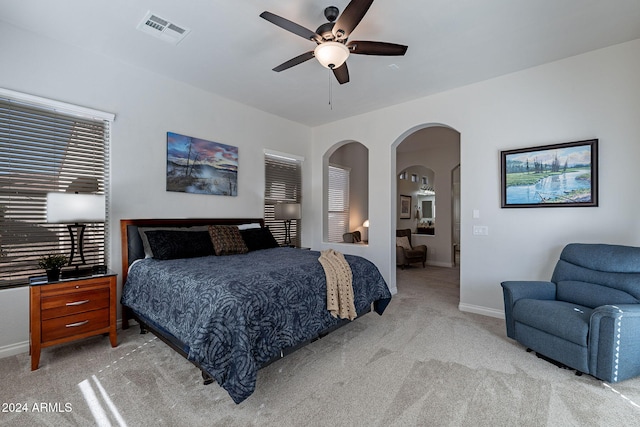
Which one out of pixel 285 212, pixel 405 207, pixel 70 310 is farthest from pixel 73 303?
pixel 405 207

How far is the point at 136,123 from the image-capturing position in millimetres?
3596

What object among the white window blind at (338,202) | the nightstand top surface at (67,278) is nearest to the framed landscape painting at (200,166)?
the nightstand top surface at (67,278)

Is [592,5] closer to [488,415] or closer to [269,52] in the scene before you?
[269,52]

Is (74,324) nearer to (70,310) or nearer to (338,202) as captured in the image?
(70,310)

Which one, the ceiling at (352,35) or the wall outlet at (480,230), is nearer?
the ceiling at (352,35)

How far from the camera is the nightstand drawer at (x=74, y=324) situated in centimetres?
254

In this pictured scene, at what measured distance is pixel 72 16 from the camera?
2.66m

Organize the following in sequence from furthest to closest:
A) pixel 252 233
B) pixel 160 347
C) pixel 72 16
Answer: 1. pixel 252 233
2. pixel 160 347
3. pixel 72 16

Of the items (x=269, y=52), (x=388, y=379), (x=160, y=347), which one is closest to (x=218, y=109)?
(x=269, y=52)

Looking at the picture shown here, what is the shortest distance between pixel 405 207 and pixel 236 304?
7.67 m

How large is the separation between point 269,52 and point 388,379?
11.0 ft

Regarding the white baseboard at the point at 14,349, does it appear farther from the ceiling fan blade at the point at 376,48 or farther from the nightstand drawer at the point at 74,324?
the ceiling fan blade at the point at 376,48

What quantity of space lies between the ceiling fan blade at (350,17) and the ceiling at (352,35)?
31 centimetres

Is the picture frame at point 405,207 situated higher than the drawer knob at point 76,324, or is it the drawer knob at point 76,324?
the picture frame at point 405,207
